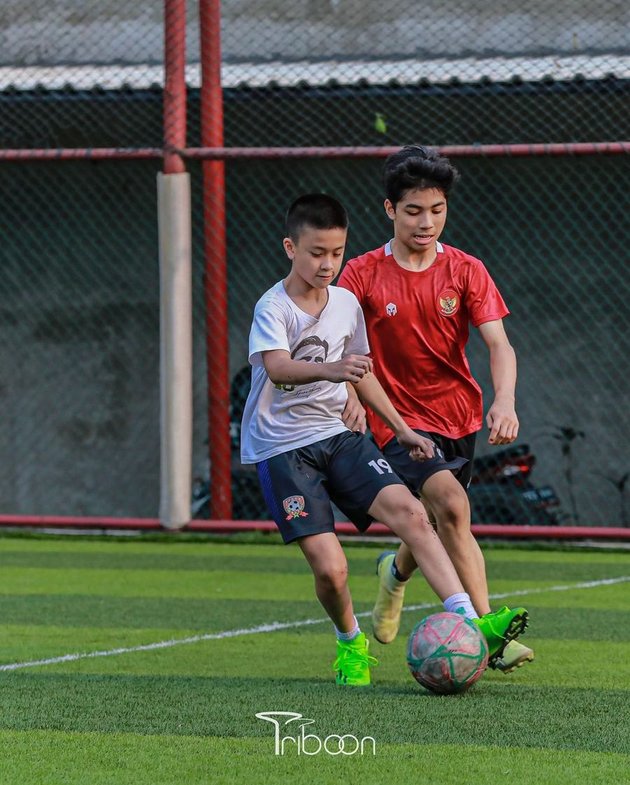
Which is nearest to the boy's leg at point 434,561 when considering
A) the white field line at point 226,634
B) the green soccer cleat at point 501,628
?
the green soccer cleat at point 501,628

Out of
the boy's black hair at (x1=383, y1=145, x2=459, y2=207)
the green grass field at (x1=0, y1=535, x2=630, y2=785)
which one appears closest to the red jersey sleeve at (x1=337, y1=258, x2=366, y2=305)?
the boy's black hair at (x1=383, y1=145, x2=459, y2=207)

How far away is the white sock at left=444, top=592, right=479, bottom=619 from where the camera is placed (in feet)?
15.4

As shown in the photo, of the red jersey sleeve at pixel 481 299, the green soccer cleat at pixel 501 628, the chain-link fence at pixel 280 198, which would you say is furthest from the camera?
the chain-link fence at pixel 280 198

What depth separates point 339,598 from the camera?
16.2 ft

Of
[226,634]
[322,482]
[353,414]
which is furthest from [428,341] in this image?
[226,634]

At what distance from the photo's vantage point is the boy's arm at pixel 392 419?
4992mm

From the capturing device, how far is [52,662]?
5438 mm

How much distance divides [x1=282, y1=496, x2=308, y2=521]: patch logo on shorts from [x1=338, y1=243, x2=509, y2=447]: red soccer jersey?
66cm

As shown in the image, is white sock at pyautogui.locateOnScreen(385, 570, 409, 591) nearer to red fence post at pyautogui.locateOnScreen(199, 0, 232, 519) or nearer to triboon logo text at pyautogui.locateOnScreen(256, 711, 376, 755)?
triboon logo text at pyautogui.locateOnScreen(256, 711, 376, 755)

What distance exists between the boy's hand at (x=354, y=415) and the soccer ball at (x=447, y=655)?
798mm

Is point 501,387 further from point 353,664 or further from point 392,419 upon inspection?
point 353,664

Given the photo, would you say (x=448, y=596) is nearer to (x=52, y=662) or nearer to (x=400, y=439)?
(x=400, y=439)

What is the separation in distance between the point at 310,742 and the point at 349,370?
1189mm

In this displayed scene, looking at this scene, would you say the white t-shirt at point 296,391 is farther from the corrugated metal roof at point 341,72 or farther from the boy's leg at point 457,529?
the corrugated metal roof at point 341,72
